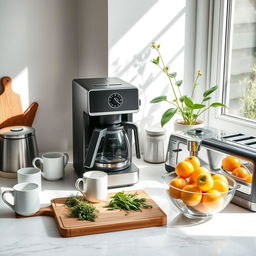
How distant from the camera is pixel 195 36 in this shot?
2.03m

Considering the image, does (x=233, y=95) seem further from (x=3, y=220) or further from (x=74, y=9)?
(x=3, y=220)

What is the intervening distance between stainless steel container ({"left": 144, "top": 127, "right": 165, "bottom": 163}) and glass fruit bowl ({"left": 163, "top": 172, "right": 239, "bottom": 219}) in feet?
1.59

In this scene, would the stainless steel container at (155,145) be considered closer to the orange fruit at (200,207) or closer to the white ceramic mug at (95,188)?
the white ceramic mug at (95,188)

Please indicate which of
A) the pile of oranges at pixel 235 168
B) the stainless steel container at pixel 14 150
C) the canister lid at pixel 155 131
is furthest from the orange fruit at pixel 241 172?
the stainless steel container at pixel 14 150

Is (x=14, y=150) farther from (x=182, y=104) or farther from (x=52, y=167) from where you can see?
(x=182, y=104)

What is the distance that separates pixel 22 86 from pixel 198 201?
0.99 m

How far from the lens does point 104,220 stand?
1.31 m

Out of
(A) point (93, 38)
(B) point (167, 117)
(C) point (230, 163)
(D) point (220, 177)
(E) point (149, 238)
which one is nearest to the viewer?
(E) point (149, 238)

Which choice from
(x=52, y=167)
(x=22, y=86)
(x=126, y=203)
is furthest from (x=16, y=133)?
(x=126, y=203)

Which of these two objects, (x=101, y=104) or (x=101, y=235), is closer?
(x=101, y=235)

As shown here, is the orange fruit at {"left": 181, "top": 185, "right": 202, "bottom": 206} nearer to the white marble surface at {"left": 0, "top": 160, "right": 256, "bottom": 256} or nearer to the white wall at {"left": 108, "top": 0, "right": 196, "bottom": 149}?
the white marble surface at {"left": 0, "top": 160, "right": 256, "bottom": 256}

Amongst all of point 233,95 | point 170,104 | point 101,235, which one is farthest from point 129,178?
point 233,95

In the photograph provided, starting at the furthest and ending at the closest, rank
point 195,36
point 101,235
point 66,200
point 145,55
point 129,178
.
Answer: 1. point 195,36
2. point 145,55
3. point 129,178
4. point 66,200
5. point 101,235

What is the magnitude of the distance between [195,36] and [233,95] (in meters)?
0.31
